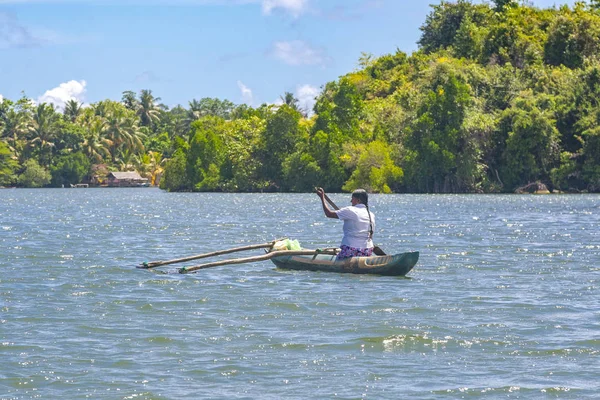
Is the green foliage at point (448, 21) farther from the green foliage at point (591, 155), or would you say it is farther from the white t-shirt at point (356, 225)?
the white t-shirt at point (356, 225)

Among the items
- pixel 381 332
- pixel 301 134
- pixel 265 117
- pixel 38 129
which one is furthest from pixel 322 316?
pixel 38 129

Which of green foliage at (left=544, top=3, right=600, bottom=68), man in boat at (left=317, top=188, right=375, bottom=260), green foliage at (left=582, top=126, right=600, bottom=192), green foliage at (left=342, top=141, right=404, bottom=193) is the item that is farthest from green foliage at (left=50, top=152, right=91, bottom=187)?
man in boat at (left=317, top=188, right=375, bottom=260)

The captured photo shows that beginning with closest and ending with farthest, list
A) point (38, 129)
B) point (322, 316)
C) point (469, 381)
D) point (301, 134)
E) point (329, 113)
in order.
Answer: point (469, 381), point (322, 316), point (329, 113), point (301, 134), point (38, 129)

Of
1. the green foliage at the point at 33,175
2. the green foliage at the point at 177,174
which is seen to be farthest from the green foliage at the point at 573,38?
the green foliage at the point at 33,175

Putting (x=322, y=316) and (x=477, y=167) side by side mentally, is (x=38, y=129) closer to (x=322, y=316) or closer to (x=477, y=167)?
(x=477, y=167)

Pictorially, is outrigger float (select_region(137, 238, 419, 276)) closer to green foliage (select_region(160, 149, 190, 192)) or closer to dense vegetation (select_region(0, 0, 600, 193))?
dense vegetation (select_region(0, 0, 600, 193))

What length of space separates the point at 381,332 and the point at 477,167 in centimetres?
7239

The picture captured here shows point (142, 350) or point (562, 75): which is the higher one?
point (562, 75)

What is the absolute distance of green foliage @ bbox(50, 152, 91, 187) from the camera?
506ft

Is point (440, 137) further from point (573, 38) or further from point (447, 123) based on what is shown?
point (573, 38)

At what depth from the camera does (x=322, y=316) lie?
659 inches

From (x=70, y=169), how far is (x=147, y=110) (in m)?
38.4

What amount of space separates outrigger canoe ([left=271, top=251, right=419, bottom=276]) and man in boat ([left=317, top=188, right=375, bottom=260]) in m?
0.26

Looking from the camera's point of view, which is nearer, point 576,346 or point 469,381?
point 469,381
